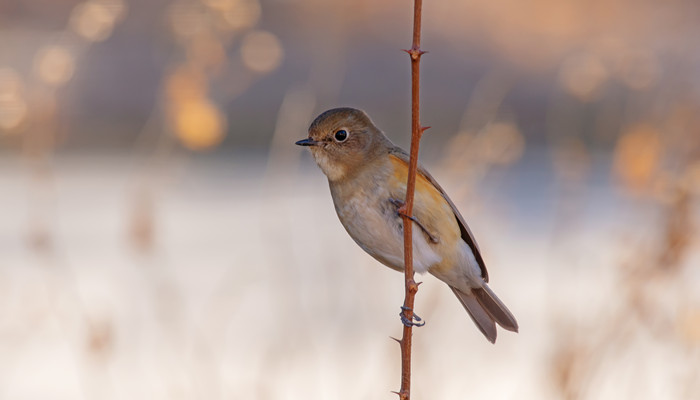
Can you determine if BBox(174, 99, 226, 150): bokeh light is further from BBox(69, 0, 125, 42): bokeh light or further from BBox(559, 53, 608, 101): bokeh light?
BBox(559, 53, 608, 101): bokeh light

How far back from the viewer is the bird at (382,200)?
2.97m

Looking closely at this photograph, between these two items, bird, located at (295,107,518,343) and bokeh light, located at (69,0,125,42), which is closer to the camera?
bird, located at (295,107,518,343)

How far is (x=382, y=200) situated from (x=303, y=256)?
4.54 meters

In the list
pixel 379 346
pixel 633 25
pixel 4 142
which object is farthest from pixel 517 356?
pixel 633 25

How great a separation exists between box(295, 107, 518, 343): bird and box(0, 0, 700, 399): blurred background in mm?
488

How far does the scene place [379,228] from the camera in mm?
2953

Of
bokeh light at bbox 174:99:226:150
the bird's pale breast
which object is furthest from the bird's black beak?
bokeh light at bbox 174:99:226:150

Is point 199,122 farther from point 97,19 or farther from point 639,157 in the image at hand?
point 639,157

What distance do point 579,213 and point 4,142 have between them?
8067 millimetres

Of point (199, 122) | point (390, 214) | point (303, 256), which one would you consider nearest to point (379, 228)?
point (390, 214)

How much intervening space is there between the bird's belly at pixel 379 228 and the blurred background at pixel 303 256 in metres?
0.62

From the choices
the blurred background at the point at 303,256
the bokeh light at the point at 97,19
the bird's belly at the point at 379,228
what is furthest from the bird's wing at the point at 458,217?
the bokeh light at the point at 97,19

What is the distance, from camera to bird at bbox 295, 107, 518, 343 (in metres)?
2.97

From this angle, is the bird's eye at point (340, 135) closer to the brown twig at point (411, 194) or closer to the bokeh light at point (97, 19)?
the brown twig at point (411, 194)
